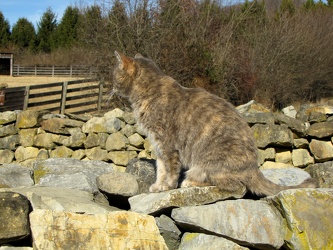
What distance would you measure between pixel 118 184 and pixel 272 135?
3462mm

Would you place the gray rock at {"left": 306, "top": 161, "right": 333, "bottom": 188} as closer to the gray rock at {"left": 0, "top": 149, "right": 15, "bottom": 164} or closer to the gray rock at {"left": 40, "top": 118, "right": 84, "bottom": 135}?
the gray rock at {"left": 40, "top": 118, "right": 84, "bottom": 135}

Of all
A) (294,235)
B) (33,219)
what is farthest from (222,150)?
(33,219)

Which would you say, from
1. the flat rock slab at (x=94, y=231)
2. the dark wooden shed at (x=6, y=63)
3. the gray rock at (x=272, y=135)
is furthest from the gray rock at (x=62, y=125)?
the dark wooden shed at (x=6, y=63)

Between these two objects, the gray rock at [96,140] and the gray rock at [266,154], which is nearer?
the gray rock at [266,154]

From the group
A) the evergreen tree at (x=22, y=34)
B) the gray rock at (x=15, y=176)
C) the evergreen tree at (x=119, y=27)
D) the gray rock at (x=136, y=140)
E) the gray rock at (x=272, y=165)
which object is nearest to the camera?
the gray rock at (x=15, y=176)

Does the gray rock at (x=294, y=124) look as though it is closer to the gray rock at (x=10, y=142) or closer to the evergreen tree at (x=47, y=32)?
the gray rock at (x=10, y=142)

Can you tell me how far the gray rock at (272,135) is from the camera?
27.0 ft

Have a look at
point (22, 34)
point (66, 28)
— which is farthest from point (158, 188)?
point (22, 34)

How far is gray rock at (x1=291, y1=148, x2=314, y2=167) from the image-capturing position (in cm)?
830

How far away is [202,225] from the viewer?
484 cm

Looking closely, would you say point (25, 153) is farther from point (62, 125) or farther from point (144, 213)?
point (144, 213)

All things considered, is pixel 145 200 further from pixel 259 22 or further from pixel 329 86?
pixel 329 86

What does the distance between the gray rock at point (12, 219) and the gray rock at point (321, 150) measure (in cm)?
524

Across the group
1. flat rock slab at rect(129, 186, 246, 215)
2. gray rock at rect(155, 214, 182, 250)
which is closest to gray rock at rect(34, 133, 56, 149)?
flat rock slab at rect(129, 186, 246, 215)
